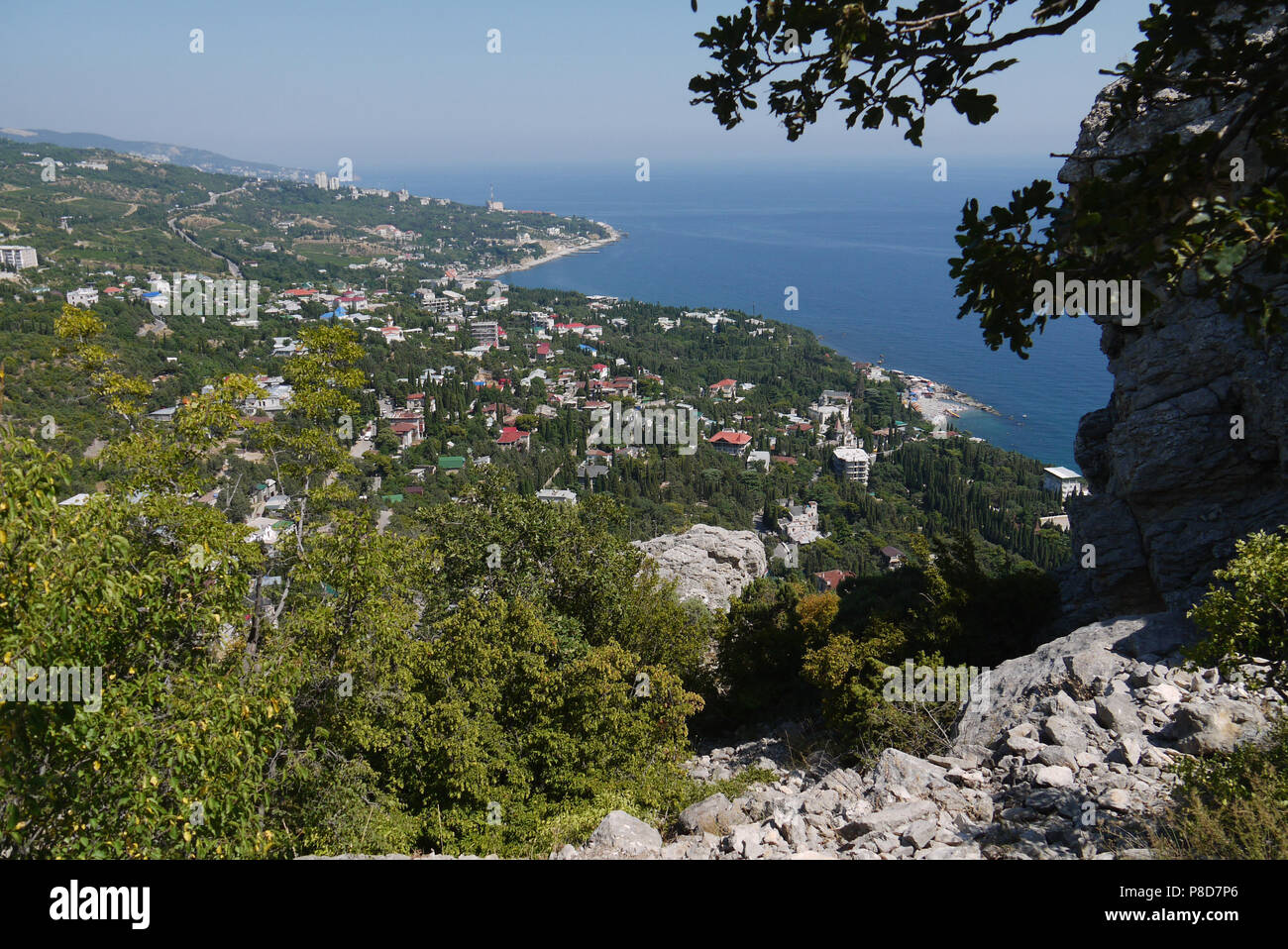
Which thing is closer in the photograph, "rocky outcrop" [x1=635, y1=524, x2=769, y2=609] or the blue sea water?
"rocky outcrop" [x1=635, y1=524, x2=769, y2=609]

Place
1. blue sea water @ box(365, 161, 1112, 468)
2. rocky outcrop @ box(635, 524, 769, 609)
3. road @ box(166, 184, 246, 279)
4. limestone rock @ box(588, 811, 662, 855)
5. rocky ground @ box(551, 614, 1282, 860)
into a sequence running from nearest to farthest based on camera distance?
rocky ground @ box(551, 614, 1282, 860) → limestone rock @ box(588, 811, 662, 855) → rocky outcrop @ box(635, 524, 769, 609) → blue sea water @ box(365, 161, 1112, 468) → road @ box(166, 184, 246, 279)

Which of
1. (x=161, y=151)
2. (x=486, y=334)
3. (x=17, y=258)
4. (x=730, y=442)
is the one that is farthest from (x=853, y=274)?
(x=161, y=151)

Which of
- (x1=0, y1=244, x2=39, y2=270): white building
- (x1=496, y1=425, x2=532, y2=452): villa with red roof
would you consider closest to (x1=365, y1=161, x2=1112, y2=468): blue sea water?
(x1=496, y1=425, x2=532, y2=452): villa with red roof

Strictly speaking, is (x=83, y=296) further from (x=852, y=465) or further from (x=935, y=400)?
(x=935, y=400)

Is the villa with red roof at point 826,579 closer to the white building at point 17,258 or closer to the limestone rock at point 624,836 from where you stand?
the limestone rock at point 624,836

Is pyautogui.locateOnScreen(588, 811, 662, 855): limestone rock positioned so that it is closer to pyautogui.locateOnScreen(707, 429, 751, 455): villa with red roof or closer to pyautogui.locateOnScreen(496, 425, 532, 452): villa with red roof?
pyautogui.locateOnScreen(496, 425, 532, 452): villa with red roof
